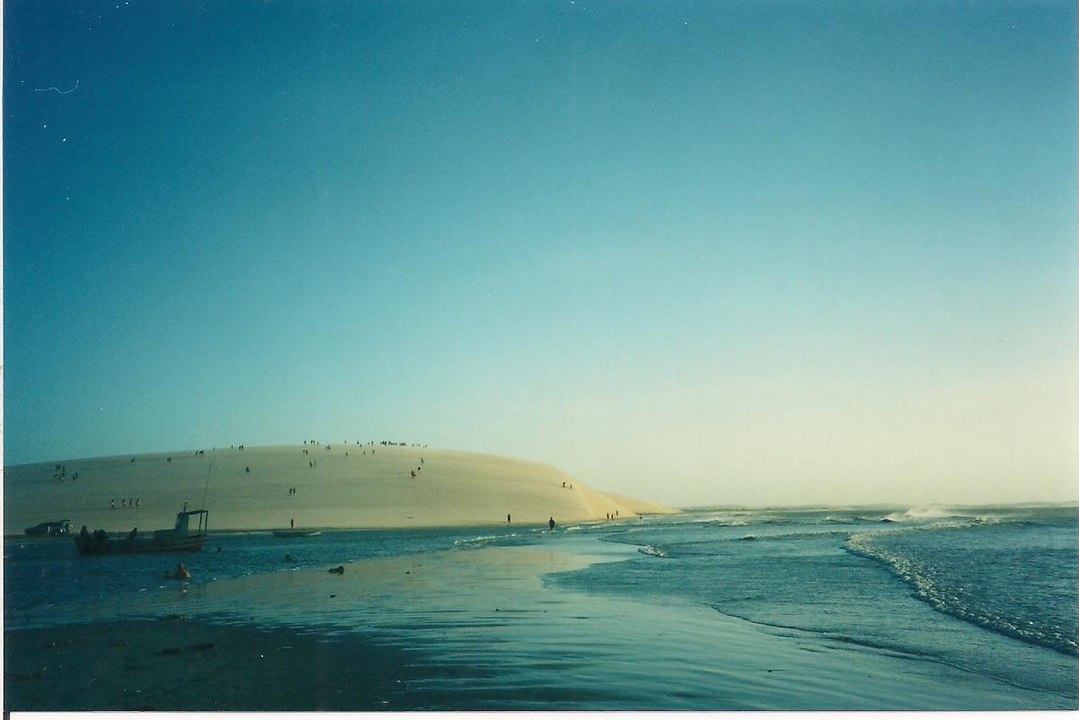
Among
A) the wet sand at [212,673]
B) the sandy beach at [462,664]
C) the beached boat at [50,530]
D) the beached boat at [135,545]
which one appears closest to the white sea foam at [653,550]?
the sandy beach at [462,664]

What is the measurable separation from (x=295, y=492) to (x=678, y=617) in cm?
5777

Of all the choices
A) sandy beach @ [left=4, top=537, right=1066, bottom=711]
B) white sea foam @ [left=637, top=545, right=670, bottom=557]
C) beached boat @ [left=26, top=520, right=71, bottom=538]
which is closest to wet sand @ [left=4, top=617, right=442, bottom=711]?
sandy beach @ [left=4, top=537, right=1066, bottom=711]

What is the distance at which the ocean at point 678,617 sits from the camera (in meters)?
8.60

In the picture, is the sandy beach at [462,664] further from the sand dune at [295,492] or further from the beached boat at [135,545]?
the sand dune at [295,492]

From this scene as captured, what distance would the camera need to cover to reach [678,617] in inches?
508

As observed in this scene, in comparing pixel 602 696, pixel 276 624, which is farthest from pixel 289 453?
pixel 602 696

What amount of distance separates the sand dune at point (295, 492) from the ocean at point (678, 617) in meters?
33.5

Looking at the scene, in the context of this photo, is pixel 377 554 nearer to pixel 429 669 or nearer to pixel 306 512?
pixel 429 669

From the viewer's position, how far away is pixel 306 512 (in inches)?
2416

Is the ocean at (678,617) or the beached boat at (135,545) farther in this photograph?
the beached boat at (135,545)

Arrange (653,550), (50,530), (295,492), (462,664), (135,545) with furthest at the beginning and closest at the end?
(295,492) → (50,530) → (135,545) → (653,550) → (462,664)

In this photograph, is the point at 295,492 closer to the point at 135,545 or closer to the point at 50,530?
the point at 50,530

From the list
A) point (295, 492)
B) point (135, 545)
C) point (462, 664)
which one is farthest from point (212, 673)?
point (295, 492)

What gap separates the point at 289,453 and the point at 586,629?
236ft
